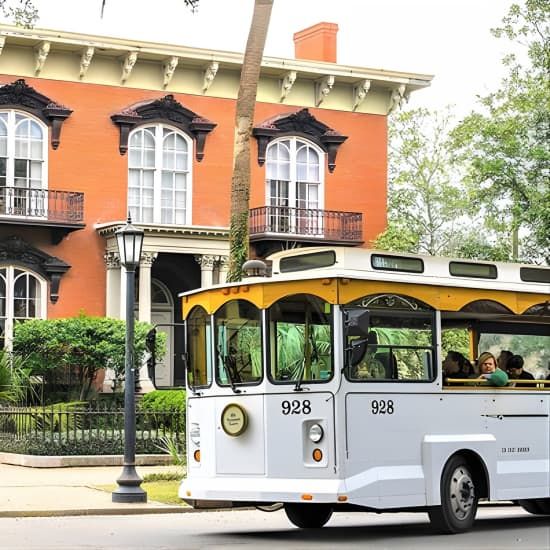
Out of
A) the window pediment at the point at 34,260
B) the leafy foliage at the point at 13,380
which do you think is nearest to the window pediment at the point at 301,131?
the window pediment at the point at 34,260

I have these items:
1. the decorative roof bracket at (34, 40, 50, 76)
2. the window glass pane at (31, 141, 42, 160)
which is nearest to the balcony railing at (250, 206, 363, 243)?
the window glass pane at (31, 141, 42, 160)

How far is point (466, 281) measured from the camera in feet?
48.8

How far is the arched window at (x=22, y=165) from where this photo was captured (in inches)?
1399

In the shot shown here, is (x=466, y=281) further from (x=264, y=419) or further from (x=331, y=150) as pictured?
(x=331, y=150)

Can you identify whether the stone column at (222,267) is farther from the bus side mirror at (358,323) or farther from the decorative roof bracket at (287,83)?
the bus side mirror at (358,323)

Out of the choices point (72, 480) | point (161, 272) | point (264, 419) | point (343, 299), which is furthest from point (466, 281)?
point (161, 272)

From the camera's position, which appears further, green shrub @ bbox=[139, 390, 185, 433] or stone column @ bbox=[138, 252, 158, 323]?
stone column @ bbox=[138, 252, 158, 323]

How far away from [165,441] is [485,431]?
10.4 m

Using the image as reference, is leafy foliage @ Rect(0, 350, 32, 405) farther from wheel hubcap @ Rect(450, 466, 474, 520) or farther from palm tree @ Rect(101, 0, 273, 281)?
wheel hubcap @ Rect(450, 466, 474, 520)

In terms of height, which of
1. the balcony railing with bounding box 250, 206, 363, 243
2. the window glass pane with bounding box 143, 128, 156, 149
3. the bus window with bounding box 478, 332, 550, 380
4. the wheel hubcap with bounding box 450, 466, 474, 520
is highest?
the window glass pane with bounding box 143, 128, 156, 149

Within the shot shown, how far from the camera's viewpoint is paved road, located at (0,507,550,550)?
13.1 m

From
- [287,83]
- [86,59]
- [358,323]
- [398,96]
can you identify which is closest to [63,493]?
[358,323]

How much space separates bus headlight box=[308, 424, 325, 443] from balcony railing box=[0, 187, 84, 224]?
22891 mm

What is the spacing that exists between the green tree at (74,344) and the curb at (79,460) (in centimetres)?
982
